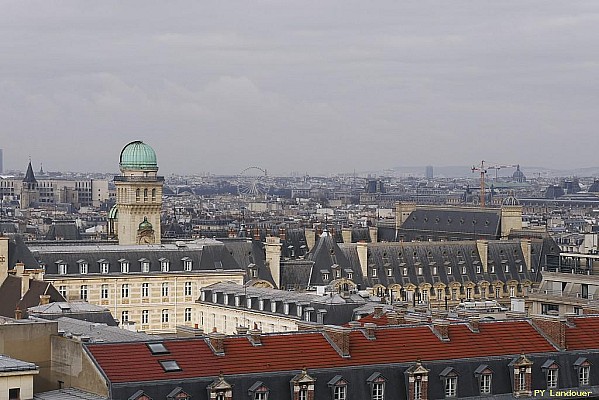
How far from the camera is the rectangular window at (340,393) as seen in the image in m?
63.8

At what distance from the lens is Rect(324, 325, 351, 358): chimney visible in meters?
66.1

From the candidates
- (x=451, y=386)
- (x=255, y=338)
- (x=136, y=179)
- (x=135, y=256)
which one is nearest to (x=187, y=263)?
(x=135, y=256)

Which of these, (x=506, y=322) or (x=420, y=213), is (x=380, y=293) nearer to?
(x=420, y=213)

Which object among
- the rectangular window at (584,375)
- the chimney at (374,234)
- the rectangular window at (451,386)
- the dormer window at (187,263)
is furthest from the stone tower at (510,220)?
the rectangular window at (451,386)

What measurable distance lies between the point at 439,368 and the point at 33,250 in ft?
191

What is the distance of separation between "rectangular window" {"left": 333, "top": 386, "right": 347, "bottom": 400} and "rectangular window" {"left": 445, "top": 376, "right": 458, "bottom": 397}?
15.7ft

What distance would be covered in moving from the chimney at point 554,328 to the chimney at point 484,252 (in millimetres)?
64603

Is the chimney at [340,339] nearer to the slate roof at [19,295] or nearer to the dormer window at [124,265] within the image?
the slate roof at [19,295]

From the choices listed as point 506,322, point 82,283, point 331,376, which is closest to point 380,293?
point 82,283

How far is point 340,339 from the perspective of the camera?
6656 centimetres

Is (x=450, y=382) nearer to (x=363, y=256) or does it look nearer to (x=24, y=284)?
(x=24, y=284)

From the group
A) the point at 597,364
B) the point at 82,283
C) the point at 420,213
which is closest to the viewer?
the point at 597,364

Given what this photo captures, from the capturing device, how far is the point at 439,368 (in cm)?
6644

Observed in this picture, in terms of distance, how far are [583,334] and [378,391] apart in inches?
501
